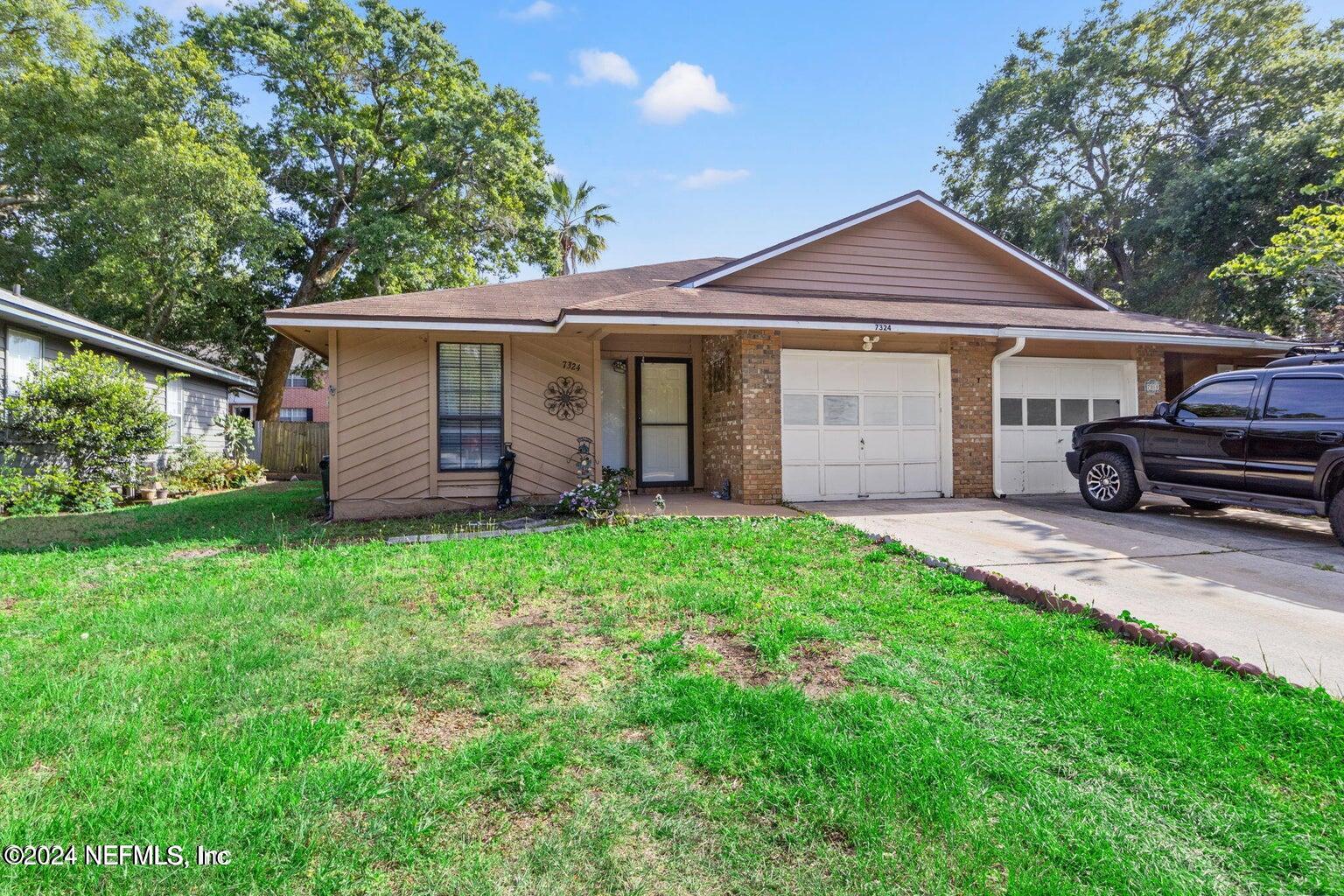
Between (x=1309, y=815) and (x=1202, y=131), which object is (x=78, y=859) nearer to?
(x=1309, y=815)

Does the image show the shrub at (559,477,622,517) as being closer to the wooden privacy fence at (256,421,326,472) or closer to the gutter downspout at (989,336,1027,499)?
the gutter downspout at (989,336,1027,499)

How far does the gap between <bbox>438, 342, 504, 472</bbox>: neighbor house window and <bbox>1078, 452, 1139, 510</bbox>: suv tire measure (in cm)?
784

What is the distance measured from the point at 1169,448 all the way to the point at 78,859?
30.2 feet

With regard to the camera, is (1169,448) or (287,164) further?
(287,164)

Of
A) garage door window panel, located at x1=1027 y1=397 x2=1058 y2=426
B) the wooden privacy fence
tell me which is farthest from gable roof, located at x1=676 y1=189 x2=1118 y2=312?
the wooden privacy fence

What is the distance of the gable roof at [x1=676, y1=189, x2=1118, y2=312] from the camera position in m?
9.90

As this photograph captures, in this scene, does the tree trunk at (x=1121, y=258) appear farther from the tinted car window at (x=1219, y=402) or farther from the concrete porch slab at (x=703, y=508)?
the concrete porch slab at (x=703, y=508)

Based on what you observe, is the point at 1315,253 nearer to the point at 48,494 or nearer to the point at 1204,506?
the point at 1204,506

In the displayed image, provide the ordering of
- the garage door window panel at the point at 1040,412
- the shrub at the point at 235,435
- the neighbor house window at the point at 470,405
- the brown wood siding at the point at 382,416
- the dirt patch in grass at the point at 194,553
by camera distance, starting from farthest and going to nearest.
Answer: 1. the shrub at the point at 235,435
2. the garage door window panel at the point at 1040,412
3. the neighbor house window at the point at 470,405
4. the brown wood siding at the point at 382,416
5. the dirt patch in grass at the point at 194,553

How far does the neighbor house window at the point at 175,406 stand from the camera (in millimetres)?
13680

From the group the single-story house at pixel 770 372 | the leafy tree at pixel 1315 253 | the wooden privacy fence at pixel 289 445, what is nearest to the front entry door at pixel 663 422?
the single-story house at pixel 770 372

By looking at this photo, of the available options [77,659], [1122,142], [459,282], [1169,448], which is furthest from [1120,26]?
[77,659]

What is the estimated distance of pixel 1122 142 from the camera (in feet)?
70.2

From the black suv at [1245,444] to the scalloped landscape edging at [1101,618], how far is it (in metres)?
3.69
